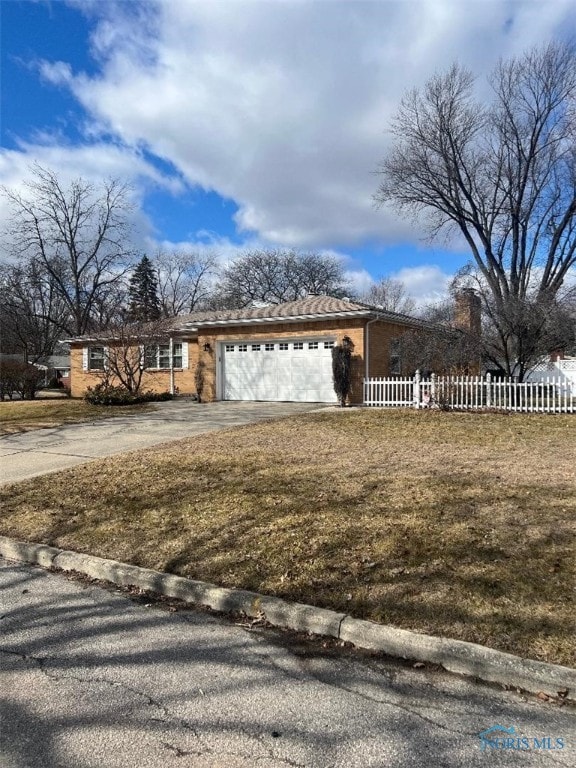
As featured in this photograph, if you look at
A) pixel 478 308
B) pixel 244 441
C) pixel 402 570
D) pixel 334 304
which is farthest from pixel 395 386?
pixel 402 570

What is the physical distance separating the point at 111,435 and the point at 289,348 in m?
8.51

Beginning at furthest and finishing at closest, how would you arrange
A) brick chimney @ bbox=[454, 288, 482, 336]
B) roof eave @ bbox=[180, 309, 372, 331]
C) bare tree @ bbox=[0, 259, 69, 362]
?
bare tree @ bbox=[0, 259, 69, 362]
brick chimney @ bbox=[454, 288, 482, 336]
roof eave @ bbox=[180, 309, 372, 331]

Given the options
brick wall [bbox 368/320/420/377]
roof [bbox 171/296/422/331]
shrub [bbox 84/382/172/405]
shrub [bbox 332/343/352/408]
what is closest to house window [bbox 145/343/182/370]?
roof [bbox 171/296/422/331]

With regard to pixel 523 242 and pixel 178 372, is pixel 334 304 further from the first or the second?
pixel 523 242

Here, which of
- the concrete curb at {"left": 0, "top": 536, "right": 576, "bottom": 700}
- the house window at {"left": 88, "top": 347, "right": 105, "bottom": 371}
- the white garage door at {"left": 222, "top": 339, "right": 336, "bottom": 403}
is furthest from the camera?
the house window at {"left": 88, "top": 347, "right": 105, "bottom": 371}

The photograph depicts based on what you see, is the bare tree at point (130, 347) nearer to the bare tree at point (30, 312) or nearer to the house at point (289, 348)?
the house at point (289, 348)

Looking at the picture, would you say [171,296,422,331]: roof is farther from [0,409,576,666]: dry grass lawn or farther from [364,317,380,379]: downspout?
[0,409,576,666]: dry grass lawn

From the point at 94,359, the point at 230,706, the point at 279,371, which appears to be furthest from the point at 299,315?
the point at 230,706

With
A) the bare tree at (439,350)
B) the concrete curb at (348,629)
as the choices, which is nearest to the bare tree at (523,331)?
the bare tree at (439,350)

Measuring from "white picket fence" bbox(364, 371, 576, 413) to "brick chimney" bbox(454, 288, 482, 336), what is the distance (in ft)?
17.1

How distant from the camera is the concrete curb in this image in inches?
108

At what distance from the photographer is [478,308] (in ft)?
66.1

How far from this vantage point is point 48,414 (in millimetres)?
15906

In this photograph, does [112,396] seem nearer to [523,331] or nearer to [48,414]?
[48,414]
